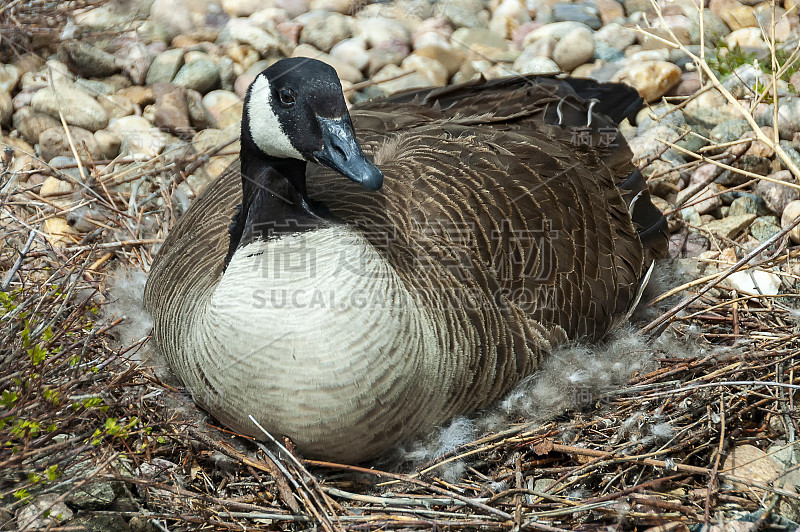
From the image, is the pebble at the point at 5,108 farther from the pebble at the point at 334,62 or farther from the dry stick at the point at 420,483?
the dry stick at the point at 420,483

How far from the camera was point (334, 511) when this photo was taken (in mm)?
3027

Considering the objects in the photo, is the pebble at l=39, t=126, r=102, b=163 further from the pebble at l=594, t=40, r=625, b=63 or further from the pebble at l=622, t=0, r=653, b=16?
the pebble at l=622, t=0, r=653, b=16

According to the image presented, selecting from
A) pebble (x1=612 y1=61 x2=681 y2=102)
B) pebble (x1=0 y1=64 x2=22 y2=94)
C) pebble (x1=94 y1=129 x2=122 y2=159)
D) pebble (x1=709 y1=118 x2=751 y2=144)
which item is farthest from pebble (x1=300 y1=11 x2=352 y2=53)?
pebble (x1=709 y1=118 x2=751 y2=144)

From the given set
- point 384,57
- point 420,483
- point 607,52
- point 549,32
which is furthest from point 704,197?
point 420,483

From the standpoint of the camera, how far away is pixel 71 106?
16.7 feet

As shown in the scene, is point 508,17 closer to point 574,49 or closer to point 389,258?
point 574,49

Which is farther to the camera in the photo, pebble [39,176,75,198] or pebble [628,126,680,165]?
pebble [628,126,680,165]

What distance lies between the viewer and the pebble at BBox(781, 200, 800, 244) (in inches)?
177

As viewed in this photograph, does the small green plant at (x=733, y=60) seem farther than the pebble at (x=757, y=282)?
Yes

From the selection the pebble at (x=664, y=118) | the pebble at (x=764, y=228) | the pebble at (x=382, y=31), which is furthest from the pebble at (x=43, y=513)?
the pebble at (x=664, y=118)

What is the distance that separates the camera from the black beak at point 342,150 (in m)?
2.63

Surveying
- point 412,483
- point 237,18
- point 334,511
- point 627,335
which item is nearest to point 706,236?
point 627,335

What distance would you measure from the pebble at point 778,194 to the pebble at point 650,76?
1013 millimetres

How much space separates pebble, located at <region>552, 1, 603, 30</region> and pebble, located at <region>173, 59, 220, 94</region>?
2.36m
